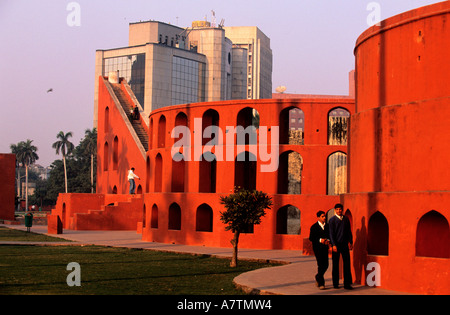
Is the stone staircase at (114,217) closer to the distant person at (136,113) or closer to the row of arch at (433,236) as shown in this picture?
the distant person at (136,113)

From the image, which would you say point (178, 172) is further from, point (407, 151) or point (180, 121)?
point (407, 151)

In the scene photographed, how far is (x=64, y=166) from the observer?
10369 centimetres

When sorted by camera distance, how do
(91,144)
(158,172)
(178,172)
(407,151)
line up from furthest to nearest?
(91,144), (158,172), (178,172), (407,151)

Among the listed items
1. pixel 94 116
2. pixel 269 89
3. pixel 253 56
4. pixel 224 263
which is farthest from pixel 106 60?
pixel 224 263

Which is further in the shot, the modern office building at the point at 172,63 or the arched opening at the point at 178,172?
the modern office building at the point at 172,63

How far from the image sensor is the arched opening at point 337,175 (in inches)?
1799

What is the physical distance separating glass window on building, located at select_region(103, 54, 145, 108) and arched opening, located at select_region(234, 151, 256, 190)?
8310 cm

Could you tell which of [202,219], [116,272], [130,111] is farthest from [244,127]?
[130,111]

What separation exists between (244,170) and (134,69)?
284ft

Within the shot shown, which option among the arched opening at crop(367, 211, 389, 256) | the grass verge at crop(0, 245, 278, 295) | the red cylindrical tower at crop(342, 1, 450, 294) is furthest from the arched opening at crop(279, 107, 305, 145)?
the red cylindrical tower at crop(342, 1, 450, 294)

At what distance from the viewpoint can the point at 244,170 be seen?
32.4m

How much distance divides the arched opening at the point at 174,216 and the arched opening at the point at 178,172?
32.0 inches

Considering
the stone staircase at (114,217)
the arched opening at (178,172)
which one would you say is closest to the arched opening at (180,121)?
the arched opening at (178,172)
